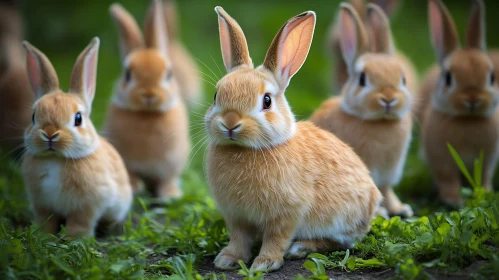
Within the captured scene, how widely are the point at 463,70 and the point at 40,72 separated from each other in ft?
11.0

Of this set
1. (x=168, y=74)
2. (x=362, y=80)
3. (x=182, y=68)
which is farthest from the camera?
(x=182, y=68)

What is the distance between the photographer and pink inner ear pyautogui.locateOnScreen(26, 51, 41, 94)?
4.60 m

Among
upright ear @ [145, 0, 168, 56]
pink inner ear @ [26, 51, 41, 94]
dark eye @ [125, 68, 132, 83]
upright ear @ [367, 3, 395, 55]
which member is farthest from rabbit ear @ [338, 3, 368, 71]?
pink inner ear @ [26, 51, 41, 94]

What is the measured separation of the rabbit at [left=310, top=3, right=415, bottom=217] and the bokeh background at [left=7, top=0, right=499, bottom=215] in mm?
2665

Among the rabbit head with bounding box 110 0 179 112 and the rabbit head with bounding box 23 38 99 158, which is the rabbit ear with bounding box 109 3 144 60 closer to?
the rabbit head with bounding box 110 0 179 112

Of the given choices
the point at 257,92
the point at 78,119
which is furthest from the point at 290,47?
the point at 78,119

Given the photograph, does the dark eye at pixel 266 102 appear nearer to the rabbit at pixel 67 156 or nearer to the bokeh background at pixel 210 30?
the rabbit at pixel 67 156

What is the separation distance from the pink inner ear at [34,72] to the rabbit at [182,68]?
3.22 meters

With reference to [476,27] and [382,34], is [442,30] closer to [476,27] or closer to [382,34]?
[476,27]

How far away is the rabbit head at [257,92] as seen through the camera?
11.6 ft

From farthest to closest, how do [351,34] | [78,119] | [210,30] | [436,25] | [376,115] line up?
[210,30] < [436,25] < [351,34] < [376,115] < [78,119]

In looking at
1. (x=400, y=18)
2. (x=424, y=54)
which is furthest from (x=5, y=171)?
(x=400, y=18)

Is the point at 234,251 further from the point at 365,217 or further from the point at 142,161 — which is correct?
the point at 142,161

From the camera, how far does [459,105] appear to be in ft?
17.0
